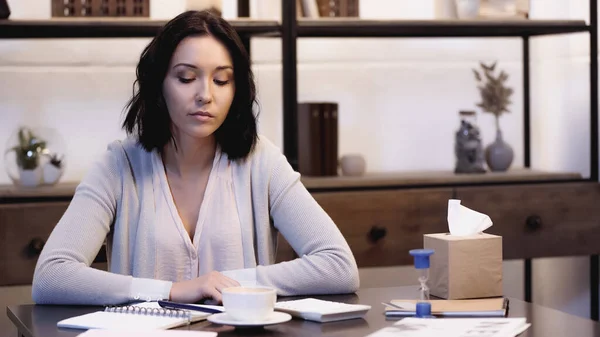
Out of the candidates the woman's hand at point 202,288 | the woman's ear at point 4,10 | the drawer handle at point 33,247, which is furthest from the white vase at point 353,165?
the woman's hand at point 202,288

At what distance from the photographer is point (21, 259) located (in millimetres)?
2805

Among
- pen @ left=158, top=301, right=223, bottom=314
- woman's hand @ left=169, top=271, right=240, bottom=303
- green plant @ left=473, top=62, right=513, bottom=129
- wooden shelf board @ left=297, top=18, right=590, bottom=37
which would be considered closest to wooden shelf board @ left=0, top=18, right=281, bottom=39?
wooden shelf board @ left=297, top=18, right=590, bottom=37

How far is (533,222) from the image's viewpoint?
321 cm

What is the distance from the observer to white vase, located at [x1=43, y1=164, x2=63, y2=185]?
2.96 m

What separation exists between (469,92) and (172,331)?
2.58m

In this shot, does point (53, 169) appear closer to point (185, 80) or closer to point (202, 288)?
point (185, 80)

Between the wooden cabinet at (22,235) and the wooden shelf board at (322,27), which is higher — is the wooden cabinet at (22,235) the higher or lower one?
the lower one

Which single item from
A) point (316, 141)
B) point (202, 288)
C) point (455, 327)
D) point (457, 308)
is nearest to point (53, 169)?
point (316, 141)

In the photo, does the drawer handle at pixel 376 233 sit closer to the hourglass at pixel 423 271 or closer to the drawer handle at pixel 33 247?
the drawer handle at pixel 33 247

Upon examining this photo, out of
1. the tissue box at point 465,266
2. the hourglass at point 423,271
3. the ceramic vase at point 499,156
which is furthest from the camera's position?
the ceramic vase at point 499,156

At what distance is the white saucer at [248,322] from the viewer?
136 cm

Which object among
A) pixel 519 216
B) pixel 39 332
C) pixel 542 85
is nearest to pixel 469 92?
pixel 542 85

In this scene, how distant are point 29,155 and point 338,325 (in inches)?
70.7

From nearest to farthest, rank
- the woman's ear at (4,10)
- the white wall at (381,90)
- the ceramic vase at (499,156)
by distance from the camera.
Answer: the woman's ear at (4,10)
the white wall at (381,90)
the ceramic vase at (499,156)
